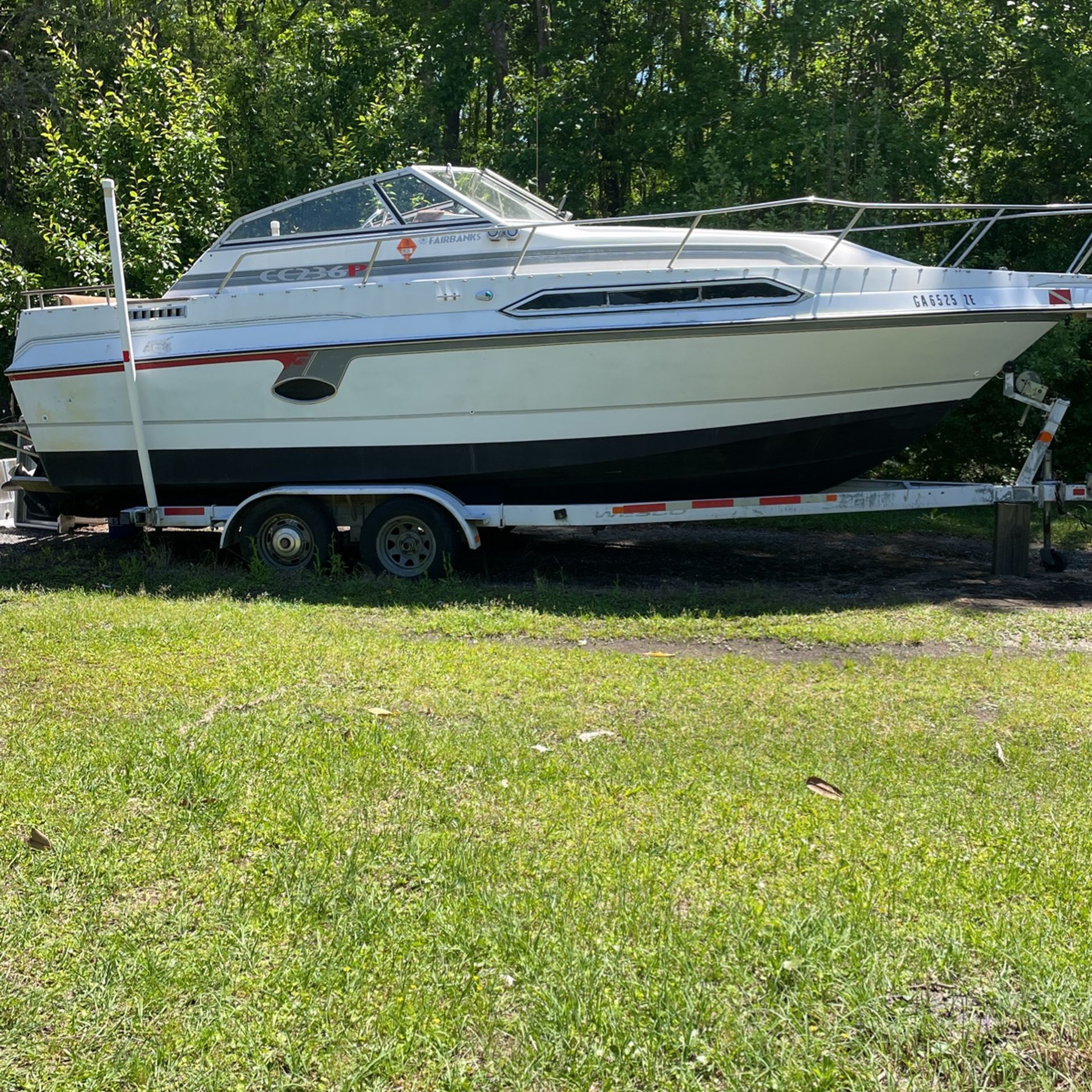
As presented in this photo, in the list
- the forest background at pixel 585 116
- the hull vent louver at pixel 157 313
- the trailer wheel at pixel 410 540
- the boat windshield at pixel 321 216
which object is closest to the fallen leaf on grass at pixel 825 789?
the trailer wheel at pixel 410 540

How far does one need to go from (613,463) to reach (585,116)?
10.4 metres

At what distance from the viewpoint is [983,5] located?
15.6 m

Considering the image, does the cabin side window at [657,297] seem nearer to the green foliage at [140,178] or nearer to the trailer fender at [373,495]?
the trailer fender at [373,495]

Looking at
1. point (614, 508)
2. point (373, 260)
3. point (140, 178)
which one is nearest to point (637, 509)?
point (614, 508)

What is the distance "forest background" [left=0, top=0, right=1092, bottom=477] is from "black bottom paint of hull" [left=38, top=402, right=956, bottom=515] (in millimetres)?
4312

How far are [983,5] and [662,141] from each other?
189 inches

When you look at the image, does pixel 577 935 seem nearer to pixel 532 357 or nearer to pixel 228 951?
pixel 228 951

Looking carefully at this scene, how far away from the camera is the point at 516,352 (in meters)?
8.45

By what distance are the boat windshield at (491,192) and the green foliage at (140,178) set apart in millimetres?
5347

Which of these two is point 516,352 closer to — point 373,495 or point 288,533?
point 373,495

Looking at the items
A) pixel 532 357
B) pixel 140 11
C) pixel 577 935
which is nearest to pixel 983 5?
pixel 532 357

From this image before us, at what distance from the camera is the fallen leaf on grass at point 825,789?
14.0ft

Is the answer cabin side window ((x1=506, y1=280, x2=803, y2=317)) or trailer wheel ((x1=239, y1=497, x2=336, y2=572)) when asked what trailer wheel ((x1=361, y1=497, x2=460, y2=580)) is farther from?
cabin side window ((x1=506, y1=280, x2=803, y2=317))

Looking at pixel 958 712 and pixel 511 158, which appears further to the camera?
pixel 511 158
